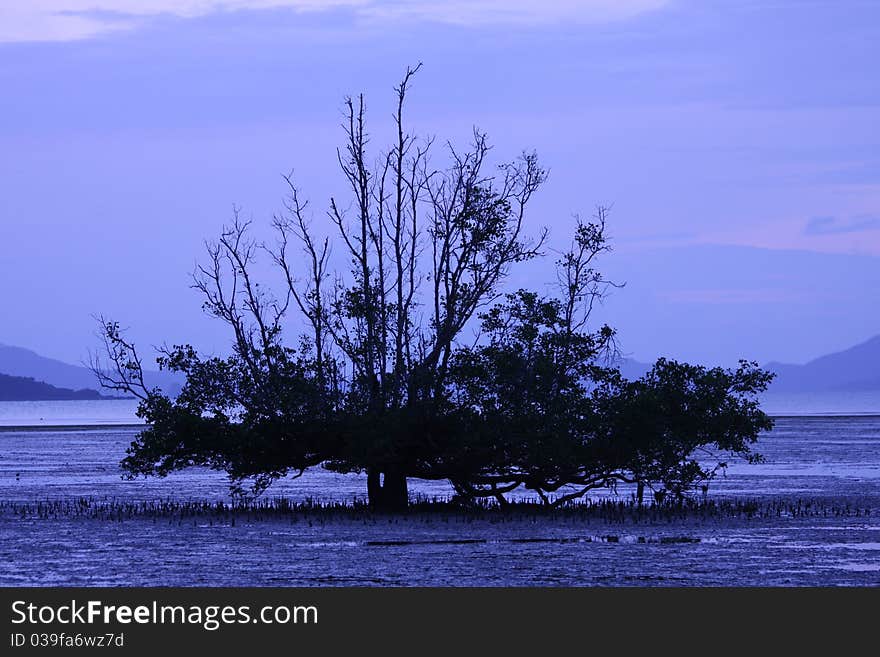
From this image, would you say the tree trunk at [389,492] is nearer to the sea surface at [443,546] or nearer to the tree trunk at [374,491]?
the tree trunk at [374,491]

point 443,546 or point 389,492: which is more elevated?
point 389,492

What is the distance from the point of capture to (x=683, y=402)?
104 ft

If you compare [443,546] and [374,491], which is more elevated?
[374,491]

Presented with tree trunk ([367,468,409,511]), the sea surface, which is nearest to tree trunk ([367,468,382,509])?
tree trunk ([367,468,409,511])

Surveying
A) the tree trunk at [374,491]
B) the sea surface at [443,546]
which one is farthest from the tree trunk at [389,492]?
the sea surface at [443,546]

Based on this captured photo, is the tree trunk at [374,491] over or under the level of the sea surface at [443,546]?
over

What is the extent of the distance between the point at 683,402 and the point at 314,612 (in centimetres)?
1701

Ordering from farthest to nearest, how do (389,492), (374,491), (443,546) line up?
(374,491)
(389,492)
(443,546)

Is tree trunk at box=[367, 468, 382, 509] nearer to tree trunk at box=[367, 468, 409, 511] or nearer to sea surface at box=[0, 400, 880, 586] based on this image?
tree trunk at box=[367, 468, 409, 511]

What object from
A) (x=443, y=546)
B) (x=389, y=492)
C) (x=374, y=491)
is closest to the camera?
(x=443, y=546)

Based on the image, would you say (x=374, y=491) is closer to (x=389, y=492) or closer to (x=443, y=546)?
(x=389, y=492)

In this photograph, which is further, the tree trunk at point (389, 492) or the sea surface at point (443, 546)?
the tree trunk at point (389, 492)

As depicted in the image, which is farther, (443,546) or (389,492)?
(389,492)

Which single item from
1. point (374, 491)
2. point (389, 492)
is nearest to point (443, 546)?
point (389, 492)
